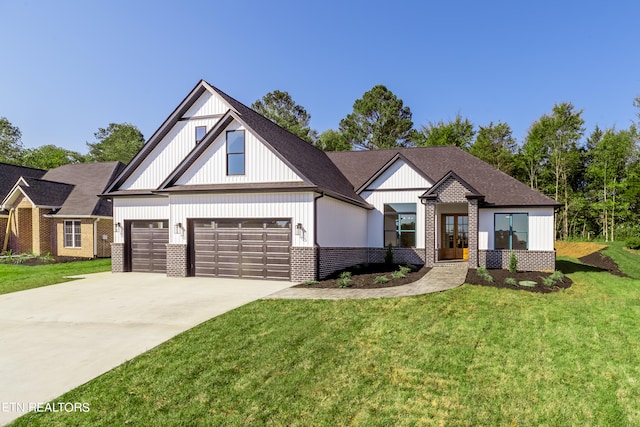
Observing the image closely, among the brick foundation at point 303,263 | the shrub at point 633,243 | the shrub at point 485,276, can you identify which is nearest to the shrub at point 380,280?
the brick foundation at point 303,263

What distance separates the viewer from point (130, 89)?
19.3 meters

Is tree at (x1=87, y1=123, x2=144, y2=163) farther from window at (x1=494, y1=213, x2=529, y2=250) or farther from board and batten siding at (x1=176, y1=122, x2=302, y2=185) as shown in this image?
window at (x1=494, y1=213, x2=529, y2=250)

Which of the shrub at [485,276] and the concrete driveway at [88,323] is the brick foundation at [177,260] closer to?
the concrete driveway at [88,323]

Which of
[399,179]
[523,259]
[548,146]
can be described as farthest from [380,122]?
[523,259]

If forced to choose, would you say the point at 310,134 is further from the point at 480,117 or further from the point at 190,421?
the point at 190,421

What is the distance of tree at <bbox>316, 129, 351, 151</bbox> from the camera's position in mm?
43688

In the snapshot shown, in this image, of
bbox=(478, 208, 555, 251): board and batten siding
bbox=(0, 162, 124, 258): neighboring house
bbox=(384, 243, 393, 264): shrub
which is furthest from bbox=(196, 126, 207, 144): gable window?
bbox=(478, 208, 555, 251): board and batten siding

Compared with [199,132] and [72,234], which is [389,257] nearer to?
[199,132]

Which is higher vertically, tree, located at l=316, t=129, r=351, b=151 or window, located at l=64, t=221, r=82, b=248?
tree, located at l=316, t=129, r=351, b=151

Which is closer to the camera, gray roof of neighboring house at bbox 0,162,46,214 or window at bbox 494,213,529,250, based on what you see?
window at bbox 494,213,529,250

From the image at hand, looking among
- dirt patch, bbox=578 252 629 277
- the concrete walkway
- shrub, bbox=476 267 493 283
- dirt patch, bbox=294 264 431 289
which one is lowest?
dirt patch, bbox=578 252 629 277

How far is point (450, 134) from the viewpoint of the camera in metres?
40.0

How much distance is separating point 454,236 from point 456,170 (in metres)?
3.39

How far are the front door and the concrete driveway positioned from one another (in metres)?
9.71
